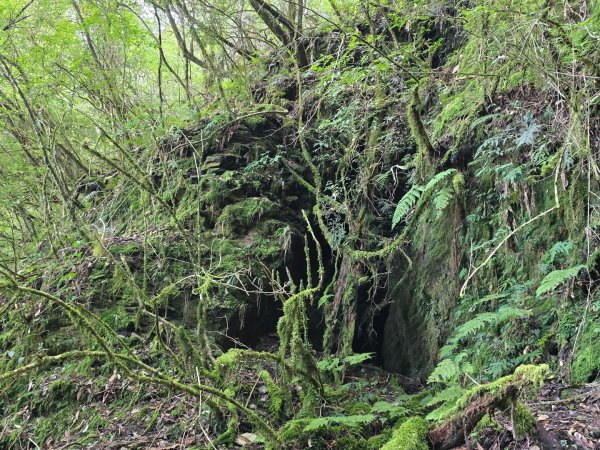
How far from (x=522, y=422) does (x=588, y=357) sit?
3.65ft

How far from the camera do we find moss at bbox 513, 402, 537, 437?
245 cm

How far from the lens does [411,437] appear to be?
8.94ft

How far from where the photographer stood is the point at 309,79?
8320 millimetres

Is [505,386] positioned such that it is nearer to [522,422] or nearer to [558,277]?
[522,422]

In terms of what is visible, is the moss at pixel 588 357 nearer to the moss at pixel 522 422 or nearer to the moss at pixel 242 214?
the moss at pixel 522 422

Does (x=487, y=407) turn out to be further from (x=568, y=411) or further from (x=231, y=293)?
(x=231, y=293)

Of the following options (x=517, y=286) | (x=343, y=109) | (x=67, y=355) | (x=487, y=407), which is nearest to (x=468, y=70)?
(x=343, y=109)

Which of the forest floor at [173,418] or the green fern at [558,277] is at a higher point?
the green fern at [558,277]

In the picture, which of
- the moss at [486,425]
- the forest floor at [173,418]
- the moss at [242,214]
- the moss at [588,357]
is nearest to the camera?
the forest floor at [173,418]

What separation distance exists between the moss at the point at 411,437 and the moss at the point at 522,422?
57 centimetres

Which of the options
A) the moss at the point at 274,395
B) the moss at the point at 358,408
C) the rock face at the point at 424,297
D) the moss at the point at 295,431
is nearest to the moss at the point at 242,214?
the rock face at the point at 424,297

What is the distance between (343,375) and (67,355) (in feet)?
10.7

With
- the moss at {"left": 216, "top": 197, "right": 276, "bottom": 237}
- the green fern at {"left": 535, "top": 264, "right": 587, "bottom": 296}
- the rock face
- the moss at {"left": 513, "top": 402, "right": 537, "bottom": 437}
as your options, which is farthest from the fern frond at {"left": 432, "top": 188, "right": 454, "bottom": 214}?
the moss at {"left": 216, "top": 197, "right": 276, "bottom": 237}

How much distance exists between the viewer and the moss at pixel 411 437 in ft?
8.69
